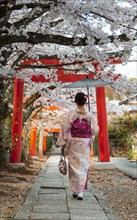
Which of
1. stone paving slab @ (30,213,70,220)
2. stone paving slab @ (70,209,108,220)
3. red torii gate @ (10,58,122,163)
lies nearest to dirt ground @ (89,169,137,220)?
stone paving slab @ (70,209,108,220)

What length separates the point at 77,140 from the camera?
4816 mm

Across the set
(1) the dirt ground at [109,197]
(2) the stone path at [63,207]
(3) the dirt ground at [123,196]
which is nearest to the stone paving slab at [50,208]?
(2) the stone path at [63,207]

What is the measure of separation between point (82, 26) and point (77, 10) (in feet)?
1.54

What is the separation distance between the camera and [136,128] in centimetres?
1805

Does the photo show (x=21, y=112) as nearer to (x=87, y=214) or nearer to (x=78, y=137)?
(x=78, y=137)

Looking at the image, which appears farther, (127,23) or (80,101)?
(80,101)

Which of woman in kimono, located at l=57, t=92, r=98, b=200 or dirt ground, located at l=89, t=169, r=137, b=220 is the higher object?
woman in kimono, located at l=57, t=92, r=98, b=200

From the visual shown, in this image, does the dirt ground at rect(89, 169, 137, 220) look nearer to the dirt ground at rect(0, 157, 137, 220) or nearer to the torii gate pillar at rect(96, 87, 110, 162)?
the dirt ground at rect(0, 157, 137, 220)

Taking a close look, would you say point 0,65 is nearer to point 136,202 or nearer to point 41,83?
point 136,202

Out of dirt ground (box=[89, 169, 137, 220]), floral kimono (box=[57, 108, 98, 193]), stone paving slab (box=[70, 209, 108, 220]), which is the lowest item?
dirt ground (box=[89, 169, 137, 220])

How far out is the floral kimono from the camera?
4820 millimetres

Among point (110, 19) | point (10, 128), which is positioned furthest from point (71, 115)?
point (10, 128)

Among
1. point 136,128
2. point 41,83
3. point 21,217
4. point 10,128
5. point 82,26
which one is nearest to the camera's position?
point 21,217

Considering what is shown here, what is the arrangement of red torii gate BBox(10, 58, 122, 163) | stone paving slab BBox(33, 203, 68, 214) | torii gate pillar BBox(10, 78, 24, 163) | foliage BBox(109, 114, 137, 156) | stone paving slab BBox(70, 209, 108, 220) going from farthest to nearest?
foliage BBox(109, 114, 137, 156) < red torii gate BBox(10, 58, 122, 163) < torii gate pillar BBox(10, 78, 24, 163) < stone paving slab BBox(33, 203, 68, 214) < stone paving slab BBox(70, 209, 108, 220)
